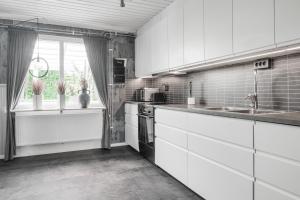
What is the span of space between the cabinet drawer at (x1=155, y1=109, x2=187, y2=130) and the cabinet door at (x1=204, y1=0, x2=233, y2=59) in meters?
0.73

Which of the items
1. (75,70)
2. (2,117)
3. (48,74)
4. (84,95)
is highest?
(75,70)

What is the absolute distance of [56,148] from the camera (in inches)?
161

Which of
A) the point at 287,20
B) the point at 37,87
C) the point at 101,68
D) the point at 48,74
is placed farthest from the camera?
the point at 101,68

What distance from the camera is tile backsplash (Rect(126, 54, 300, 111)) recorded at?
1.93m

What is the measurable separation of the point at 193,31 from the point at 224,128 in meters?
1.38

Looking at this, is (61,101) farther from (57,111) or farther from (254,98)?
(254,98)

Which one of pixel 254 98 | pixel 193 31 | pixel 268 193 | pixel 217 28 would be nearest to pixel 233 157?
pixel 268 193

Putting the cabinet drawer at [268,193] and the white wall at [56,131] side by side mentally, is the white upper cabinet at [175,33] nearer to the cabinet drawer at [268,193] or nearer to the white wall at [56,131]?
the cabinet drawer at [268,193]

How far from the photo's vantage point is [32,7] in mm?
3326

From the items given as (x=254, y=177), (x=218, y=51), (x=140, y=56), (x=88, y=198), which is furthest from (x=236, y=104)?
(x=140, y=56)

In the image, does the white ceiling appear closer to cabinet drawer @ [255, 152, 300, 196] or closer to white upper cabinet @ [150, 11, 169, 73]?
white upper cabinet @ [150, 11, 169, 73]

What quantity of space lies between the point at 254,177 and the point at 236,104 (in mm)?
1147

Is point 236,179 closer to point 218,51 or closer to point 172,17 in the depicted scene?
point 218,51

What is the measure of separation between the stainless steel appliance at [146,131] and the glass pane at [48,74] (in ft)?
5.73
